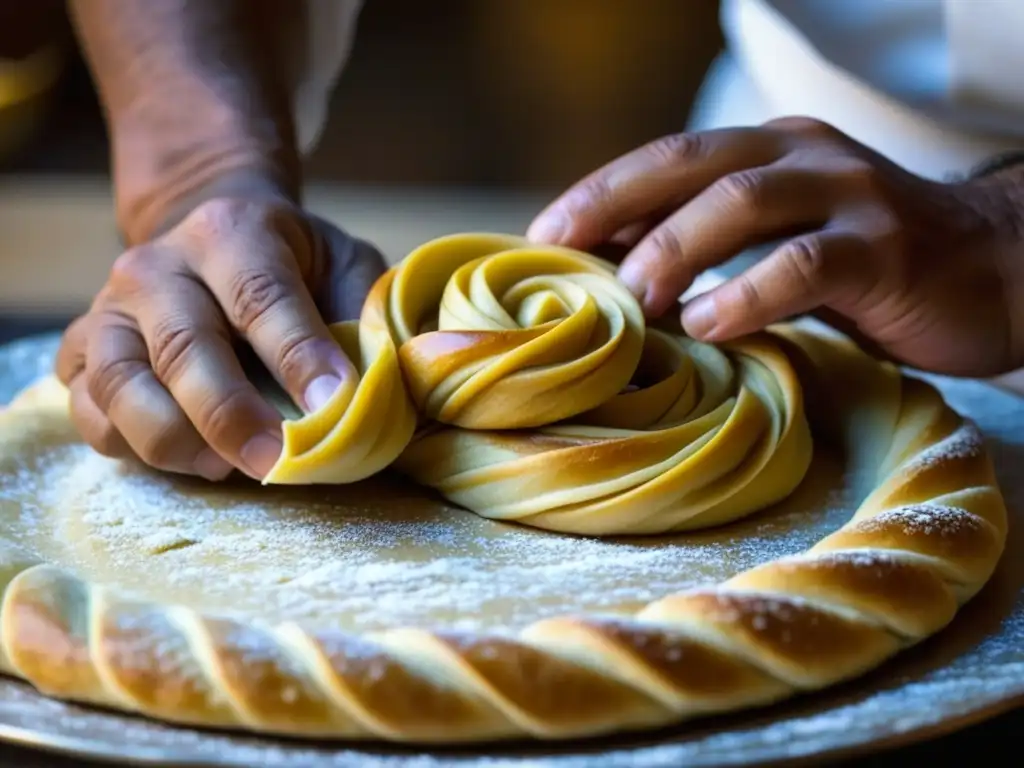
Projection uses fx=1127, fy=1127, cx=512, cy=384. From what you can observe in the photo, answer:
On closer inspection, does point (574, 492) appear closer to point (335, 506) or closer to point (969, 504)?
point (335, 506)

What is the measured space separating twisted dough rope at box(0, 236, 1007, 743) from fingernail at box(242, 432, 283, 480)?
0.77 feet

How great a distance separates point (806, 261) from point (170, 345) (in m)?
0.75

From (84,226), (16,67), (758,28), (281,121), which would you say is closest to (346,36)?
(281,121)

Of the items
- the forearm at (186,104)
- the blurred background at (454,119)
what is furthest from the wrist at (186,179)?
the blurred background at (454,119)

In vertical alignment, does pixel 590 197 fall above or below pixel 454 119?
above

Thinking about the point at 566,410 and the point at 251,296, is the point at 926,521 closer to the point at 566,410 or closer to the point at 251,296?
the point at 566,410

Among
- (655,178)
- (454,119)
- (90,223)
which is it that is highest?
(655,178)

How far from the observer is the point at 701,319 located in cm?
137

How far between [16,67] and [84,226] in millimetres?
1233

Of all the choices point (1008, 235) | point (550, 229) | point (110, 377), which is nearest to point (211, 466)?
point (110, 377)

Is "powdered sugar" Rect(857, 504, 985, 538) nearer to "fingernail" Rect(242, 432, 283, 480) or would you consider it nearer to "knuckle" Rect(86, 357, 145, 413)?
"fingernail" Rect(242, 432, 283, 480)

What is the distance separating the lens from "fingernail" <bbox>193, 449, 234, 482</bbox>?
4.32ft

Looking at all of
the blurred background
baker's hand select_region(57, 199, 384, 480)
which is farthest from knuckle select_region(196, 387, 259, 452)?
the blurred background

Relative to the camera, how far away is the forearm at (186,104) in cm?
169
